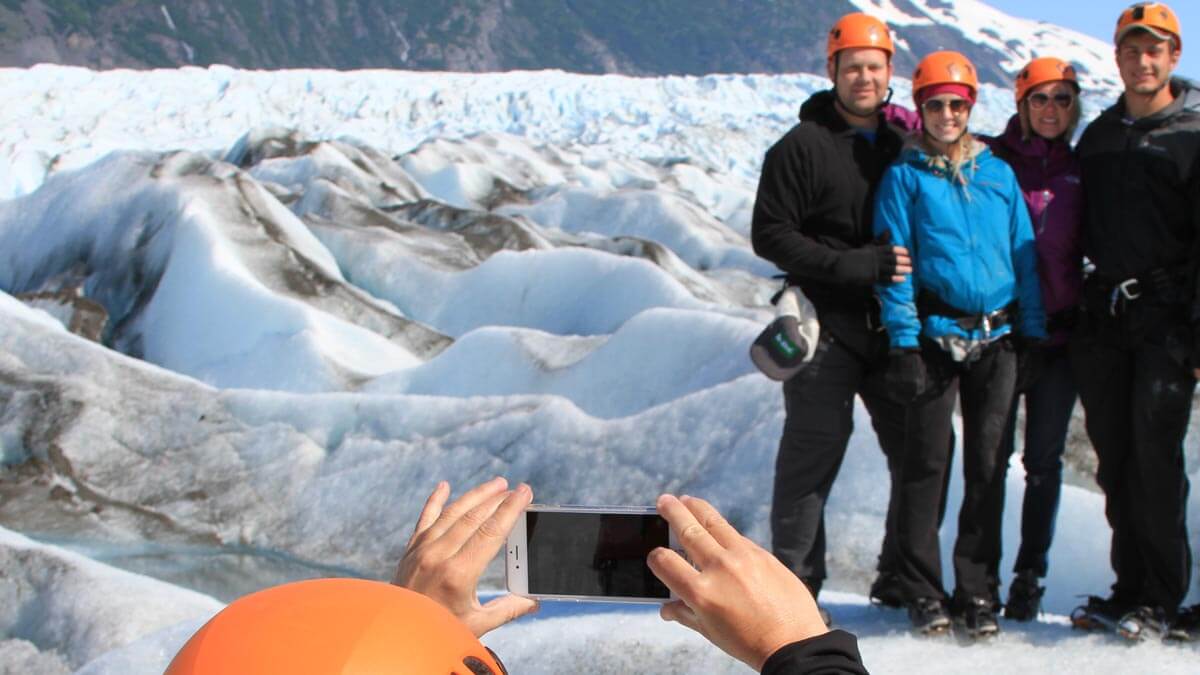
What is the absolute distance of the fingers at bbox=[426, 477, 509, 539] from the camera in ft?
3.66

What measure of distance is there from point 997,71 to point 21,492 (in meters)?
103

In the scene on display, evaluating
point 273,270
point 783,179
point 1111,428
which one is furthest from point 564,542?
point 273,270

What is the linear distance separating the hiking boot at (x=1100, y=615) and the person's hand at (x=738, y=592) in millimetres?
1920

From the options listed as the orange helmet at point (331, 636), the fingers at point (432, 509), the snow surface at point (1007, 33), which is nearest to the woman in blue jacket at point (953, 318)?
the fingers at point (432, 509)

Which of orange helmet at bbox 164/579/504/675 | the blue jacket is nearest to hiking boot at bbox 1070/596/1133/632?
the blue jacket

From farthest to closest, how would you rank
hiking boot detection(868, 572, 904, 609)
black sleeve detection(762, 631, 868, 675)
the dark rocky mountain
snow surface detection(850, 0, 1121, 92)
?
1. the dark rocky mountain
2. snow surface detection(850, 0, 1121, 92)
3. hiking boot detection(868, 572, 904, 609)
4. black sleeve detection(762, 631, 868, 675)

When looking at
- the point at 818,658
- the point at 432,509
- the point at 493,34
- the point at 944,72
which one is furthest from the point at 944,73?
the point at 493,34

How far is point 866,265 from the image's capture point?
2.46 meters

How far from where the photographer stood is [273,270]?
26.1 feet

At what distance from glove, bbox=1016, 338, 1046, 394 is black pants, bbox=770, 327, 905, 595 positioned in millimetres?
288

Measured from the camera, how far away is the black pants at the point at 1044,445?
8.79 feet

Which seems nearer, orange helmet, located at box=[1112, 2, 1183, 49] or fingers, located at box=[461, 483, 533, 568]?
fingers, located at box=[461, 483, 533, 568]

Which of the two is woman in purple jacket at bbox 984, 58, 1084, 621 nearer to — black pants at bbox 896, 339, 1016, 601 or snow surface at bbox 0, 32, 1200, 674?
black pants at bbox 896, 339, 1016, 601

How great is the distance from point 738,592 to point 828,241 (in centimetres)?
179
